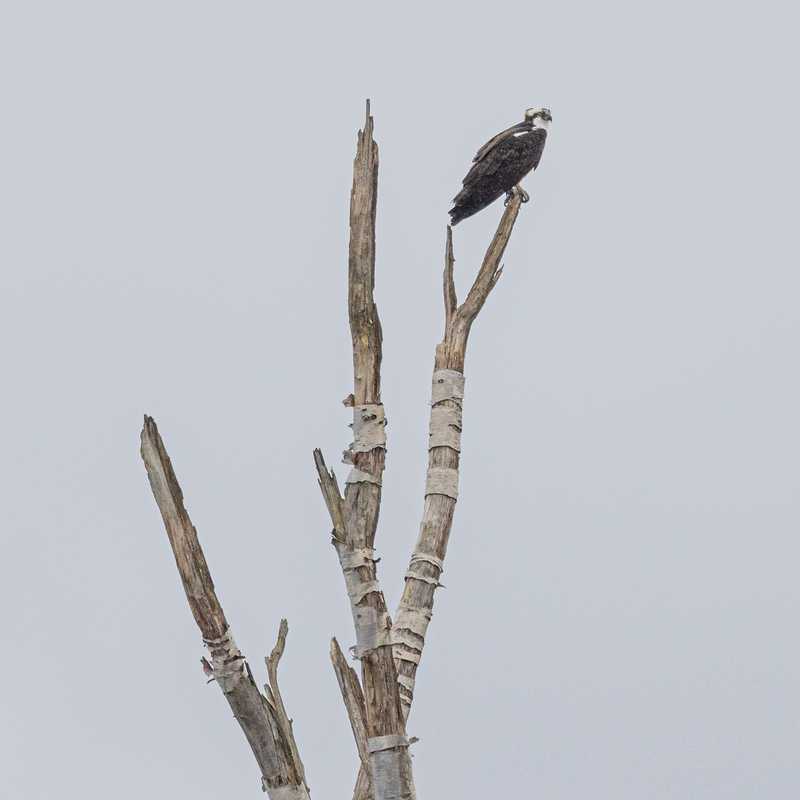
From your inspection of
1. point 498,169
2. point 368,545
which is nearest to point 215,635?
point 368,545

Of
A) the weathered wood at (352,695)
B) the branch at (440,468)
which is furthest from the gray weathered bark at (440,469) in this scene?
the weathered wood at (352,695)

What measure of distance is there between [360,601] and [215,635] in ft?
3.09

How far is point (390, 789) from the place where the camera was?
7.84 metres

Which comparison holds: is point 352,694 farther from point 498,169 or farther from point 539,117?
point 539,117

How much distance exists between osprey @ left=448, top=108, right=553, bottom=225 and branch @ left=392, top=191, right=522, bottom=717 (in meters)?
1.81

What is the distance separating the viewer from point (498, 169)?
1230 cm

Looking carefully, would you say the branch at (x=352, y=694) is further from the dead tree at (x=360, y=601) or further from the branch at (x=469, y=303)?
the branch at (x=469, y=303)

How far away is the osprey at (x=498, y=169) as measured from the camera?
12102mm

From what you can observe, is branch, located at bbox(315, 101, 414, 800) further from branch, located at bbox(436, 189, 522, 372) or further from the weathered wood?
branch, located at bbox(436, 189, 522, 372)

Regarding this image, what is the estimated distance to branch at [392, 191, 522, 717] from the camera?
9180 millimetres

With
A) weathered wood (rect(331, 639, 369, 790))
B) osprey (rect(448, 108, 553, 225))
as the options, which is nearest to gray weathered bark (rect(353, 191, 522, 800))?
weathered wood (rect(331, 639, 369, 790))

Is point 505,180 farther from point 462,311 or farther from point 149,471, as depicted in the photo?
point 149,471

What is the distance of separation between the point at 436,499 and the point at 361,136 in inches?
114

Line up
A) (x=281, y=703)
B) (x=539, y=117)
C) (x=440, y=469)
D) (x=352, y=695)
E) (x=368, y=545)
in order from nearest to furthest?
(x=368, y=545)
(x=281, y=703)
(x=352, y=695)
(x=440, y=469)
(x=539, y=117)
